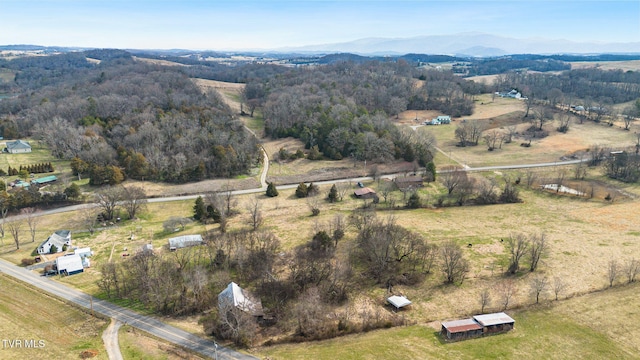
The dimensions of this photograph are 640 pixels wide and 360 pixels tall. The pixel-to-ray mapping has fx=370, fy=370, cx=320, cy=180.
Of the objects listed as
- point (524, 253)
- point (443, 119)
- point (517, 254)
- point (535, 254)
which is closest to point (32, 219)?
point (517, 254)

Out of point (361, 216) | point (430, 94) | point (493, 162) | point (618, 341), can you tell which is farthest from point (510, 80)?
point (618, 341)

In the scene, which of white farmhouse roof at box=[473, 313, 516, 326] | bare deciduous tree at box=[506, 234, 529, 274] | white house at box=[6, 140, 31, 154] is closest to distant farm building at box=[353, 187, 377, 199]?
bare deciduous tree at box=[506, 234, 529, 274]

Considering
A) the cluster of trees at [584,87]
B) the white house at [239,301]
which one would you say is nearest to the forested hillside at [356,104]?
the cluster of trees at [584,87]

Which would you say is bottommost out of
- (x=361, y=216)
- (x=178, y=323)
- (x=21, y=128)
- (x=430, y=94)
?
(x=178, y=323)

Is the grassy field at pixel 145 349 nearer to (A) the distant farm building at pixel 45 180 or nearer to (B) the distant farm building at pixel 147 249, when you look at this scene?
(B) the distant farm building at pixel 147 249

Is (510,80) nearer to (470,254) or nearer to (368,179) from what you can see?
(368,179)

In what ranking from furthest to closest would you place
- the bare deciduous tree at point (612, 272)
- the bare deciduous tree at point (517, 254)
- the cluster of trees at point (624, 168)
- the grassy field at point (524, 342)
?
the cluster of trees at point (624, 168) → the bare deciduous tree at point (517, 254) → the bare deciduous tree at point (612, 272) → the grassy field at point (524, 342)
